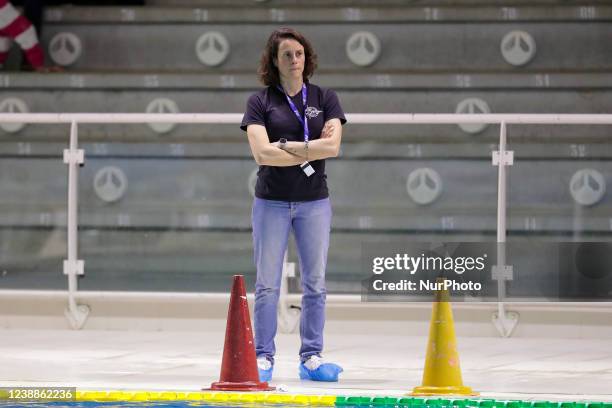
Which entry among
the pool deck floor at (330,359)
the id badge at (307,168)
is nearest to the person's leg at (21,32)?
the pool deck floor at (330,359)

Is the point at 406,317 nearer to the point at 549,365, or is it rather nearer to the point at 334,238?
the point at 334,238

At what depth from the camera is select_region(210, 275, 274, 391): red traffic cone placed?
18.7 ft

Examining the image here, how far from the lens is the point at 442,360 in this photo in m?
5.62

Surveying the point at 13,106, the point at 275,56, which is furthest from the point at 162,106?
the point at 275,56

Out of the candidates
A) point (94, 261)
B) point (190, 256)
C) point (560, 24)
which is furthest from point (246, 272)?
point (560, 24)

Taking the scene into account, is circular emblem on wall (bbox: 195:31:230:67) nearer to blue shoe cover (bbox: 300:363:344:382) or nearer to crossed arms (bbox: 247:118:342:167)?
crossed arms (bbox: 247:118:342:167)

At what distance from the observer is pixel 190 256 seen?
852 centimetres

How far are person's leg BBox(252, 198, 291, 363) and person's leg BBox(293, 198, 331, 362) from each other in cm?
7

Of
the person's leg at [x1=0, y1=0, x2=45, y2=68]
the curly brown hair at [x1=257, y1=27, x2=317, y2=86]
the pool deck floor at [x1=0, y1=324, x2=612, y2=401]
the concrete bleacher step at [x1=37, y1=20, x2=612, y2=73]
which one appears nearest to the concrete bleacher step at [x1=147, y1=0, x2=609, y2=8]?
the concrete bleacher step at [x1=37, y1=20, x2=612, y2=73]

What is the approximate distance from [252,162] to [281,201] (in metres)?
2.30

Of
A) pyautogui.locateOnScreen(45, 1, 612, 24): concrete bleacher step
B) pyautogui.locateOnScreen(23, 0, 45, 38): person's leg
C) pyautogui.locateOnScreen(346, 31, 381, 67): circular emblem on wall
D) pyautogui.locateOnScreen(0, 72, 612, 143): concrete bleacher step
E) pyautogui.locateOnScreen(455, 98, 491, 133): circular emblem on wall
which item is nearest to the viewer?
pyautogui.locateOnScreen(455, 98, 491, 133): circular emblem on wall

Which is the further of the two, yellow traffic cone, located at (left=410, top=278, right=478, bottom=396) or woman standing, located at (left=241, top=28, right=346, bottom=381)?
woman standing, located at (left=241, top=28, right=346, bottom=381)

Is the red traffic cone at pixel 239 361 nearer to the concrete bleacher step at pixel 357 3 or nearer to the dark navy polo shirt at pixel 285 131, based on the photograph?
the dark navy polo shirt at pixel 285 131

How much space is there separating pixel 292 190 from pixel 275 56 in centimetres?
60
